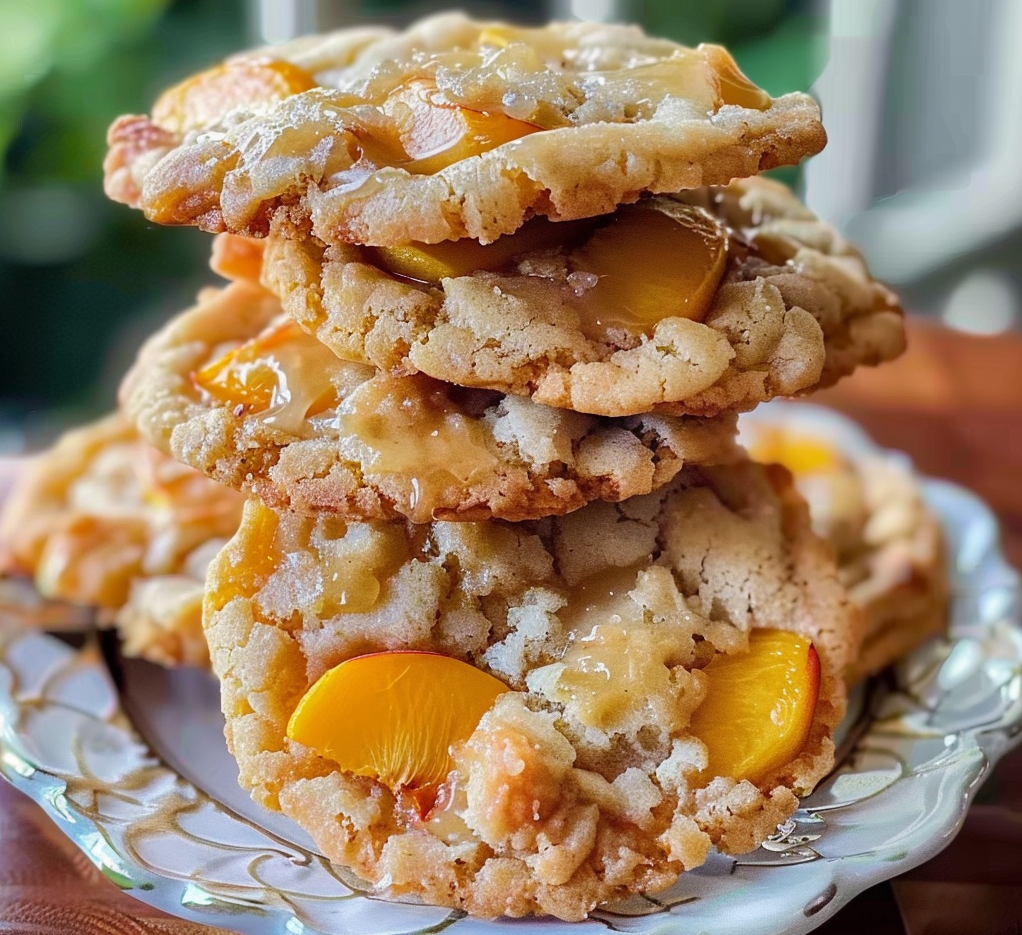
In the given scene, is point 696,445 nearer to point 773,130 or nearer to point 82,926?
point 773,130

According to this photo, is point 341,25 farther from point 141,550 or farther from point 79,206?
point 141,550

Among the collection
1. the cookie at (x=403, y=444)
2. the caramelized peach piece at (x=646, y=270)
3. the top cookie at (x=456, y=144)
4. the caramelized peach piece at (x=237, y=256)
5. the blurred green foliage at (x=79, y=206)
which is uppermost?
the top cookie at (x=456, y=144)

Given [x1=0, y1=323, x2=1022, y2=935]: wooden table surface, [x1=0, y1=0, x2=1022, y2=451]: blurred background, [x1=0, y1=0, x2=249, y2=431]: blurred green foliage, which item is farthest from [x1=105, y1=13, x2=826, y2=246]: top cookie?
[x1=0, y1=0, x2=249, y2=431]: blurred green foliage

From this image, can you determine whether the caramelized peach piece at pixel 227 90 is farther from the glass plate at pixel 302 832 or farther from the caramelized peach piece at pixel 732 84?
the glass plate at pixel 302 832

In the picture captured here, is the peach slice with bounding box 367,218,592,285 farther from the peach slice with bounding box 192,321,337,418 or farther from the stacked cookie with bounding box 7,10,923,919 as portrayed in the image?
the peach slice with bounding box 192,321,337,418

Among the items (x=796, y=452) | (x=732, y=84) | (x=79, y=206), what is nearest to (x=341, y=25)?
(x=79, y=206)

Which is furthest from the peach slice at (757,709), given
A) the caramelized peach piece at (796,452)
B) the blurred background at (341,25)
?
the blurred background at (341,25)

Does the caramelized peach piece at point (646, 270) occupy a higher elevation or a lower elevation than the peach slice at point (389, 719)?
higher
